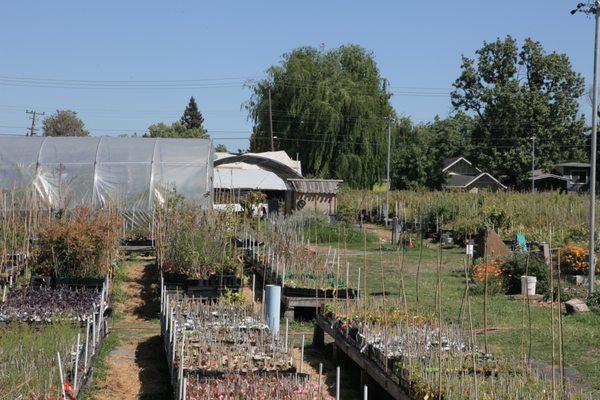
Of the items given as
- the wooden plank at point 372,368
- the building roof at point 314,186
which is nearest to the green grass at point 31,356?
the wooden plank at point 372,368

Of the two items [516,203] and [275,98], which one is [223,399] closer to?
[516,203]

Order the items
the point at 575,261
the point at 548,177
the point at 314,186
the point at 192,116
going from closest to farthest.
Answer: the point at 575,261
the point at 314,186
the point at 548,177
the point at 192,116

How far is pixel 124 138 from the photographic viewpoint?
67.5ft

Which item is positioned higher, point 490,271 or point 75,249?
point 75,249

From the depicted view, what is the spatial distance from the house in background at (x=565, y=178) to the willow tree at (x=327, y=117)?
16.6 m

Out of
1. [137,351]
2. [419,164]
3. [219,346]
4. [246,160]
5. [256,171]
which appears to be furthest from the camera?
[419,164]

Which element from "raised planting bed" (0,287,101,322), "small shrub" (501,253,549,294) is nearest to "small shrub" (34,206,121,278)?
"raised planting bed" (0,287,101,322)

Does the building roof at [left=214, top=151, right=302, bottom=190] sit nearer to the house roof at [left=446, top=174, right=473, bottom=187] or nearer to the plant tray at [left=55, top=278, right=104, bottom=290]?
the plant tray at [left=55, top=278, right=104, bottom=290]

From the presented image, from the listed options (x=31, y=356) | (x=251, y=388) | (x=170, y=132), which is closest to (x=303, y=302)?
(x=251, y=388)

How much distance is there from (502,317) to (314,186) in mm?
18734

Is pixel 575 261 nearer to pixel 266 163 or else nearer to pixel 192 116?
pixel 266 163

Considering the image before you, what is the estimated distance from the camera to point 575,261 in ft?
50.7

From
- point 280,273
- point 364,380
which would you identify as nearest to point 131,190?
point 280,273

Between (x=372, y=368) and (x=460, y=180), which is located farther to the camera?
(x=460, y=180)
